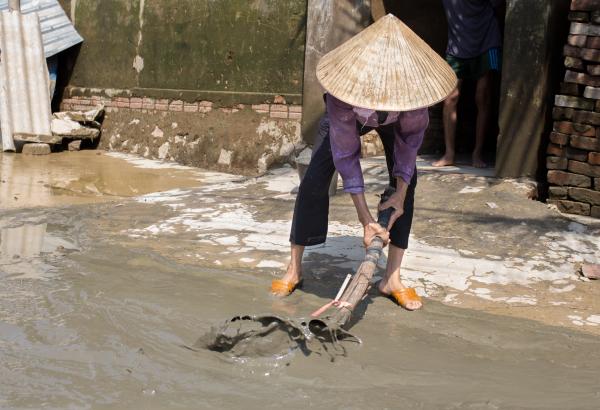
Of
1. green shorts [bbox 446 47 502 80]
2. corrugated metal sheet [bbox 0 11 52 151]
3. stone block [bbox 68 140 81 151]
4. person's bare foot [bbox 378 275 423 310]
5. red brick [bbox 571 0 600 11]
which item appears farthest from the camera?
stone block [bbox 68 140 81 151]

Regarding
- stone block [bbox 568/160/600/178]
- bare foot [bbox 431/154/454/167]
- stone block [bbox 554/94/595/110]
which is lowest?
bare foot [bbox 431/154/454/167]

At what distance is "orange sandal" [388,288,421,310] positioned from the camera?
10.5 ft

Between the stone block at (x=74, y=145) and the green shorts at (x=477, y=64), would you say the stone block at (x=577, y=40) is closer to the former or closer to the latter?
the green shorts at (x=477, y=64)

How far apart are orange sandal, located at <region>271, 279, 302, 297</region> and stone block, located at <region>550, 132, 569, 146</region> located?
2299 millimetres

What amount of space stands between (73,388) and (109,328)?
1.74ft

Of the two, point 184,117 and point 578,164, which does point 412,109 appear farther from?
point 184,117

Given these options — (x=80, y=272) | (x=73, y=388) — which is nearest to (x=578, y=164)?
(x=80, y=272)

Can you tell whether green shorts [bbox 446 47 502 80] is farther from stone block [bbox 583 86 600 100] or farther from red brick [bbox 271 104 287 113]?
red brick [bbox 271 104 287 113]

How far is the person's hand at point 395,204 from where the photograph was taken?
310cm

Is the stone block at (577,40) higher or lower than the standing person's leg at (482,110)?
higher

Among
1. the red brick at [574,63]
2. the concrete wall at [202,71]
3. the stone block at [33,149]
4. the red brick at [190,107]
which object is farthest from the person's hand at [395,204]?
the stone block at [33,149]

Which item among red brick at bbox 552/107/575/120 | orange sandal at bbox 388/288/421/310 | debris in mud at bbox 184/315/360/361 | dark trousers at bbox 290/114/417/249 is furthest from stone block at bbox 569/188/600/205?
debris in mud at bbox 184/315/360/361

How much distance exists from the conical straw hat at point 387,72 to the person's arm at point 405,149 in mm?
161

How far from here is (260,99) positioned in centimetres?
708
